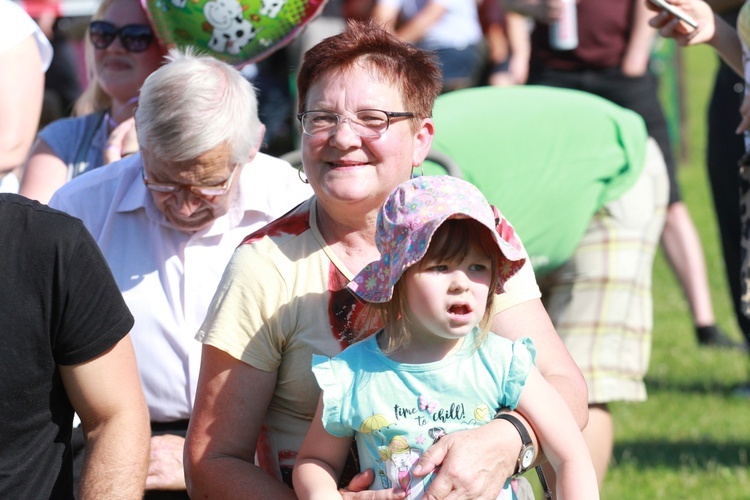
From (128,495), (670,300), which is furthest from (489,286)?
(670,300)

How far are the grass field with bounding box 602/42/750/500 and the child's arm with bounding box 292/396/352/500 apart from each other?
231cm

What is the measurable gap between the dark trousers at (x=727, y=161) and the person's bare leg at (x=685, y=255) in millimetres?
919

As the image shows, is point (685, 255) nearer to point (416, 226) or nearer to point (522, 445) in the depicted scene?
point (522, 445)

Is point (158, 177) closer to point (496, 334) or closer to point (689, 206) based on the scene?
point (496, 334)

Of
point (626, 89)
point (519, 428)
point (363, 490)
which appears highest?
point (519, 428)

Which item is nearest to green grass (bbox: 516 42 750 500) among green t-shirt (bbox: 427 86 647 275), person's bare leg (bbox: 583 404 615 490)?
person's bare leg (bbox: 583 404 615 490)

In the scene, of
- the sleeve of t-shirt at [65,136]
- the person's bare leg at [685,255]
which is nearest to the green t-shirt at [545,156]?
the sleeve of t-shirt at [65,136]

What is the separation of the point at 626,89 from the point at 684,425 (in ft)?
6.69

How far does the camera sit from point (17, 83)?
3.65 m

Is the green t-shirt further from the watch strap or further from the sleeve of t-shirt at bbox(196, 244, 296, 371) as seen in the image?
the watch strap

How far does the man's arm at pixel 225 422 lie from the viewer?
2764mm

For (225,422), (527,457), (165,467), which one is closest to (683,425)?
(165,467)

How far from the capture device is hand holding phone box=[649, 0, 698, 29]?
364cm

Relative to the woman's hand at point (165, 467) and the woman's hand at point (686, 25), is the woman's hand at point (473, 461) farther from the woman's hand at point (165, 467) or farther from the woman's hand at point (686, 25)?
the woman's hand at point (686, 25)
